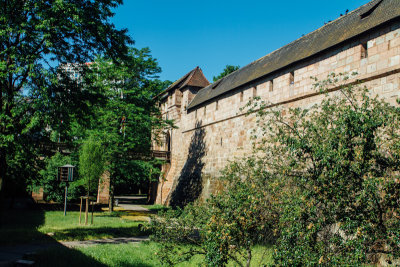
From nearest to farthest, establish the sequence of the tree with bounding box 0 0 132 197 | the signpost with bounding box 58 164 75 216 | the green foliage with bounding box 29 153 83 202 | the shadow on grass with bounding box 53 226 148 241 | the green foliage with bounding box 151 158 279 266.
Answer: the green foliage with bounding box 151 158 279 266 → the tree with bounding box 0 0 132 197 → the shadow on grass with bounding box 53 226 148 241 → the signpost with bounding box 58 164 75 216 → the green foliage with bounding box 29 153 83 202

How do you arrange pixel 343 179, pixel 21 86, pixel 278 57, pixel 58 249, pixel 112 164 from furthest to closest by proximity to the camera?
pixel 112 164 < pixel 278 57 < pixel 21 86 < pixel 58 249 < pixel 343 179

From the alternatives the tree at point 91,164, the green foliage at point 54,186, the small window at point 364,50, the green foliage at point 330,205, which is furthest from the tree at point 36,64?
the green foliage at point 54,186

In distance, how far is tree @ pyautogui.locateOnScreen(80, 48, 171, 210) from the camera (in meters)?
18.4

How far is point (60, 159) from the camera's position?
22.9 meters

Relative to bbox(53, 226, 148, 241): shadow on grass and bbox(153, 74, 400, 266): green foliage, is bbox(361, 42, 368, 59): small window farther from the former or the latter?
bbox(53, 226, 148, 241): shadow on grass

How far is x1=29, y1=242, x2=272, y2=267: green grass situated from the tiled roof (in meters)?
7.36

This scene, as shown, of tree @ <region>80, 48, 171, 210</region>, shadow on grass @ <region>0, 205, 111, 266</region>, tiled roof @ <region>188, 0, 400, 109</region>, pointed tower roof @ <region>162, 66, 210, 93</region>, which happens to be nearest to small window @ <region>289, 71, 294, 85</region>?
tiled roof @ <region>188, 0, 400, 109</region>

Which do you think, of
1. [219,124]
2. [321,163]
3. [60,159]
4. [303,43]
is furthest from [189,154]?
[321,163]

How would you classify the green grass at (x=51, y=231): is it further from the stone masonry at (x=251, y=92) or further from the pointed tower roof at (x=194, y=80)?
the pointed tower roof at (x=194, y=80)

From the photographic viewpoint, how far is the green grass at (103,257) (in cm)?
728

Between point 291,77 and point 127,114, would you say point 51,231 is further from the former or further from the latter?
point 291,77

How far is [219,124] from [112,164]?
6.21 meters

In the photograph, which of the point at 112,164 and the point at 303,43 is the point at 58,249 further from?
the point at 303,43

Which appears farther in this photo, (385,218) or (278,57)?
(278,57)
